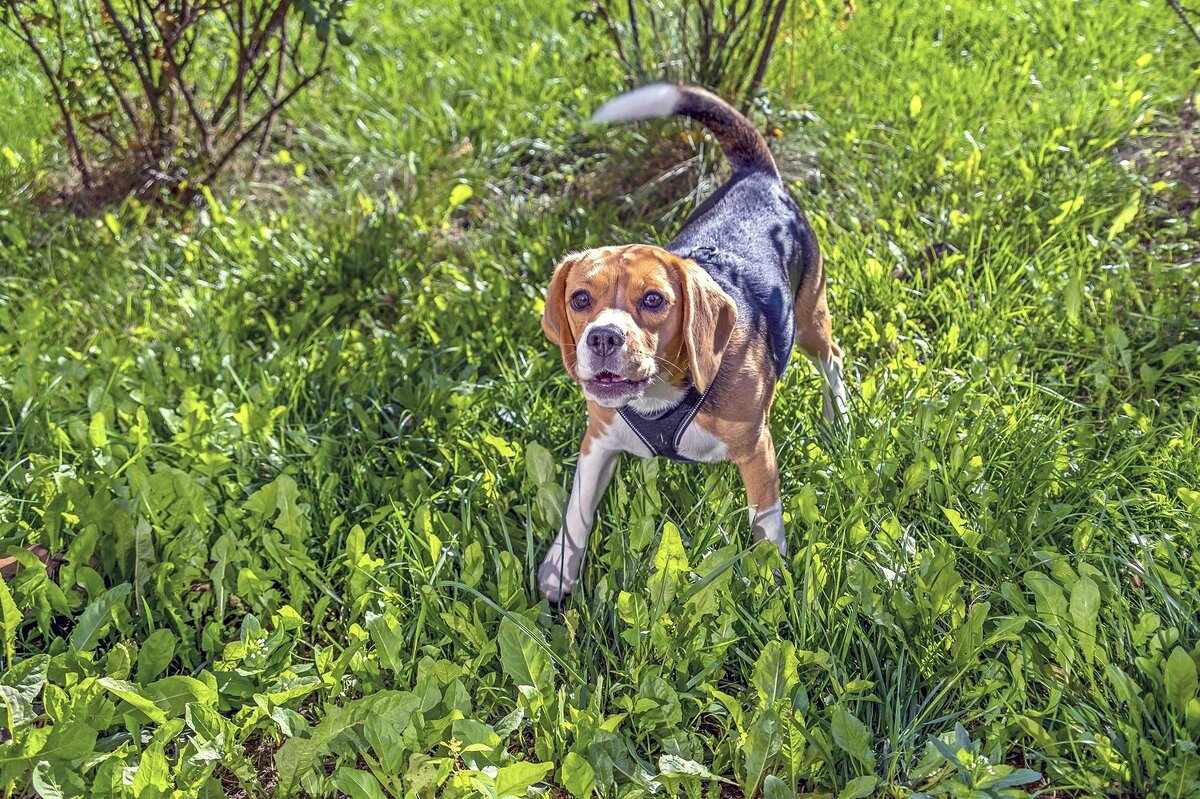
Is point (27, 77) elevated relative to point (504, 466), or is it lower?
elevated

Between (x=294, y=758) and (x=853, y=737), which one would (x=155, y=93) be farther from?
(x=853, y=737)

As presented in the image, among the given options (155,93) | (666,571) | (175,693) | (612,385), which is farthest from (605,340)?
(155,93)

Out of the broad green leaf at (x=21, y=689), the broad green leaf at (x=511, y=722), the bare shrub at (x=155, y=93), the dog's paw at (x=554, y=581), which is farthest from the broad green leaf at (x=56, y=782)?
the bare shrub at (x=155, y=93)

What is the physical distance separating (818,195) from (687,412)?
7.07 feet

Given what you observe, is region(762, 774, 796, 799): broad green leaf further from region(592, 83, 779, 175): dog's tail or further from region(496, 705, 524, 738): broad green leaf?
region(592, 83, 779, 175): dog's tail

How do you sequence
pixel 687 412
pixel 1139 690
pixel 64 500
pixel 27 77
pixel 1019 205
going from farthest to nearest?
pixel 27 77, pixel 1019 205, pixel 64 500, pixel 687 412, pixel 1139 690

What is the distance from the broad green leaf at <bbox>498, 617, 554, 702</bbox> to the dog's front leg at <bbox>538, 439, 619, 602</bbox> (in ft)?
1.28

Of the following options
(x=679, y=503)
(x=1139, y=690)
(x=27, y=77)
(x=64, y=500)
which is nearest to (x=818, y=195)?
(x=679, y=503)

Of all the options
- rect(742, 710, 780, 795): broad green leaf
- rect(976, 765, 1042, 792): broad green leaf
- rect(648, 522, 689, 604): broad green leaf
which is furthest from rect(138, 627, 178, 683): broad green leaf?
rect(976, 765, 1042, 792): broad green leaf

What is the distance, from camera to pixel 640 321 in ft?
7.79

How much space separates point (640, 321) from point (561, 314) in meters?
0.28

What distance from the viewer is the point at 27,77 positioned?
18.2 ft

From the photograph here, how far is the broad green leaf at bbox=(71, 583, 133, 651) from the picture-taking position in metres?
2.48

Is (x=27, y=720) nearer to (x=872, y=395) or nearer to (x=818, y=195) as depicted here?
(x=872, y=395)
